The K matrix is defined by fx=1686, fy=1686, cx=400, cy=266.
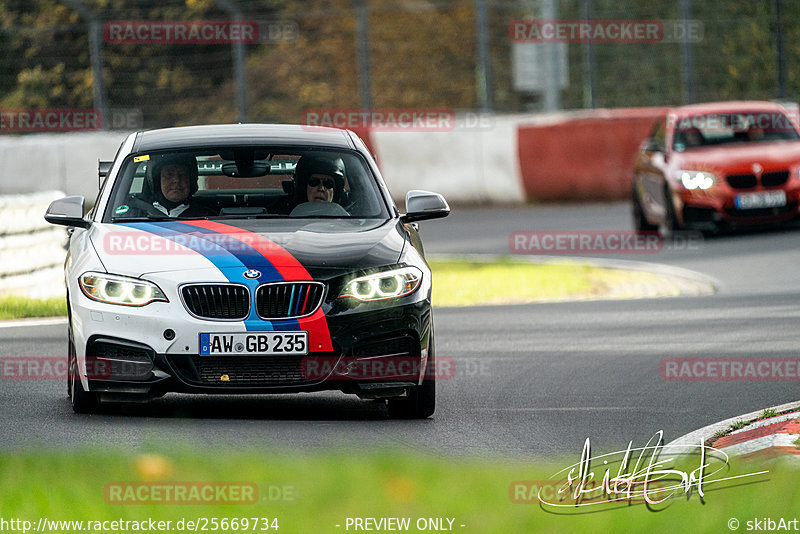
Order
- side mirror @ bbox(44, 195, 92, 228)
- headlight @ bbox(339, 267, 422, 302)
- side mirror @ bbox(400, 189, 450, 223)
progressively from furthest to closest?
1. side mirror @ bbox(400, 189, 450, 223)
2. side mirror @ bbox(44, 195, 92, 228)
3. headlight @ bbox(339, 267, 422, 302)

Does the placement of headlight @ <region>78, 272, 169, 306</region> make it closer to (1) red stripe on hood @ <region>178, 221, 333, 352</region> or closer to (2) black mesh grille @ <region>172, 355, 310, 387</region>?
(2) black mesh grille @ <region>172, 355, 310, 387</region>

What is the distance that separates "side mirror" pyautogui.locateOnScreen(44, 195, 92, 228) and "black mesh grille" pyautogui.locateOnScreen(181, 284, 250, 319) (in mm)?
1257

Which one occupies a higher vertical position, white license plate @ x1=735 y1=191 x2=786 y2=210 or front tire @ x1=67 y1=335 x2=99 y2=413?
front tire @ x1=67 y1=335 x2=99 y2=413

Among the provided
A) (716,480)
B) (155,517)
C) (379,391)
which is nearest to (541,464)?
(716,480)

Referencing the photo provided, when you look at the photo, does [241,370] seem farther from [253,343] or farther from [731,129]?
[731,129]

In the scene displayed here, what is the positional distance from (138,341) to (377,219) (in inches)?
66.1

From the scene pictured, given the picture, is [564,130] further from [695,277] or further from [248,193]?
[248,193]

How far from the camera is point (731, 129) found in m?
20.4

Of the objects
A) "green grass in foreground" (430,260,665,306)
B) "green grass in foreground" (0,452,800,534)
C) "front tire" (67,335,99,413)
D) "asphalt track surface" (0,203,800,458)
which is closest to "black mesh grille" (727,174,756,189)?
"green grass in foreground" (430,260,665,306)

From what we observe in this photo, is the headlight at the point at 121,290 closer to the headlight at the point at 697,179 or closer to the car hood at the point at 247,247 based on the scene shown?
the car hood at the point at 247,247

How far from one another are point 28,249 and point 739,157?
824 centimetres

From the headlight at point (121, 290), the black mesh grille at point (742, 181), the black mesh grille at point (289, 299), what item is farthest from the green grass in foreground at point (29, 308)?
the black mesh grille at point (742, 181)

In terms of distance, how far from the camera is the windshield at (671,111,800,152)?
Result: 20.2 m

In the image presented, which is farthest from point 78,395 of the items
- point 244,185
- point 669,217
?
point 669,217
